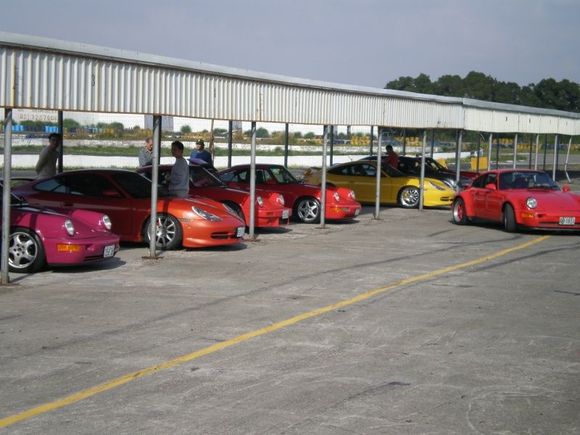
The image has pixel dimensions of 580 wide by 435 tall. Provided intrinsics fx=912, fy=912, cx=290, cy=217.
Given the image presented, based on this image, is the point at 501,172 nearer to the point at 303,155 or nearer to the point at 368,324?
the point at 368,324

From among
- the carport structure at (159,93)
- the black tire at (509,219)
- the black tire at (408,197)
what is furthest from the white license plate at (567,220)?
the black tire at (408,197)

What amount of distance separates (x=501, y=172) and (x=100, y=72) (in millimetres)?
10503

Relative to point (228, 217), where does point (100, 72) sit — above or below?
above

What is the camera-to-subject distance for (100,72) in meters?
13.3

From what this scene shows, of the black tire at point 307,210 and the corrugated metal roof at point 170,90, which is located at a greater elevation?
the corrugated metal roof at point 170,90

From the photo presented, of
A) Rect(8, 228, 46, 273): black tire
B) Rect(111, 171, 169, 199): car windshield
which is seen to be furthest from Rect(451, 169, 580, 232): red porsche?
Rect(8, 228, 46, 273): black tire

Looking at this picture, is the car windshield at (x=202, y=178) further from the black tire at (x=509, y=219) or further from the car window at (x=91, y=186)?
the black tire at (x=509, y=219)

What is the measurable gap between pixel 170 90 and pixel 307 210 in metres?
6.77

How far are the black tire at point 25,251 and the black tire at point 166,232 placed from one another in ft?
10.3

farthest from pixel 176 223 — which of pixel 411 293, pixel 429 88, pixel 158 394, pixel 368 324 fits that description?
pixel 429 88

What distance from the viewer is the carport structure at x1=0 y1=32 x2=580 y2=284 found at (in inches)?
457

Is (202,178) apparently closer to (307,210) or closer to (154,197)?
(307,210)

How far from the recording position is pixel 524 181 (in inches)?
801

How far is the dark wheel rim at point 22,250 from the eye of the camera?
477 inches
